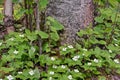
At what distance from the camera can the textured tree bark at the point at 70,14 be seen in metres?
3.50

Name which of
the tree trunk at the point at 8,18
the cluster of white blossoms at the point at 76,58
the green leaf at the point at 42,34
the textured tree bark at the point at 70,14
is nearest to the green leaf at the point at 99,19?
the textured tree bark at the point at 70,14

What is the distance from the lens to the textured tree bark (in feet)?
11.5

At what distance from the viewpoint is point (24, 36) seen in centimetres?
342

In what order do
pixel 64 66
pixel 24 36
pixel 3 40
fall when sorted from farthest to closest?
pixel 3 40
pixel 24 36
pixel 64 66

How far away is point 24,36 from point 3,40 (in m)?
0.41

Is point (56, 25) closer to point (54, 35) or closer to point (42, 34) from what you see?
point (54, 35)

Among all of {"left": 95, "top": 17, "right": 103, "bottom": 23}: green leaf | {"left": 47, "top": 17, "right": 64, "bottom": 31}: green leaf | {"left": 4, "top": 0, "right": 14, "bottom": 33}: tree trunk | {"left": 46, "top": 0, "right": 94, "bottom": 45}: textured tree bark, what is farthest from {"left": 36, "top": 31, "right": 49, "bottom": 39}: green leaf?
{"left": 95, "top": 17, "right": 103, "bottom": 23}: green leaf

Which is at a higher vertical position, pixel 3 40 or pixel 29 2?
pixel 29 2

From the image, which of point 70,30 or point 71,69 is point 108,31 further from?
point 71,69

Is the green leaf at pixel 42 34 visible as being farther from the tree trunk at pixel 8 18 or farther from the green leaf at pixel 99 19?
the green leaf at pixel 99 19

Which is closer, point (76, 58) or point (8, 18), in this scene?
point (76, 58)

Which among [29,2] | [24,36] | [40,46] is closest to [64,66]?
[40,46]

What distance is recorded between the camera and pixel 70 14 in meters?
3.51

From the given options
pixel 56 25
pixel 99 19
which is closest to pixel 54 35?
pixel 56 25
